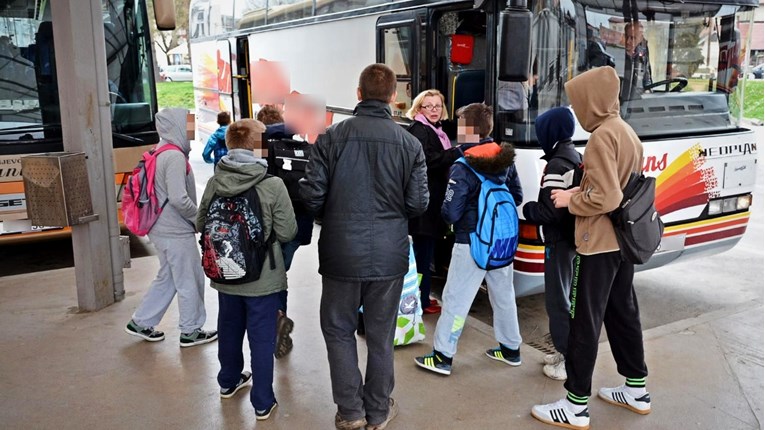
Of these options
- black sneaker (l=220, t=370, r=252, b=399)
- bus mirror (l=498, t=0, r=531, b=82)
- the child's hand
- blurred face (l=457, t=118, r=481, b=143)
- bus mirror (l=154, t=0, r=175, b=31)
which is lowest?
black sneaker (l=220, t=370, r=252, b=399)

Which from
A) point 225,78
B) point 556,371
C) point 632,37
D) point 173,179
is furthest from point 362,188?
point 225,78

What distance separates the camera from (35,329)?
5180 millimetres

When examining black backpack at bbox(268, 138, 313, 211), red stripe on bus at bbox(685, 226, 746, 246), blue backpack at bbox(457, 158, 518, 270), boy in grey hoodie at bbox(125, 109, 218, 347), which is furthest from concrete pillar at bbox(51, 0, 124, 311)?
red stripe on bus at bbox(685, 226, 746, 246)

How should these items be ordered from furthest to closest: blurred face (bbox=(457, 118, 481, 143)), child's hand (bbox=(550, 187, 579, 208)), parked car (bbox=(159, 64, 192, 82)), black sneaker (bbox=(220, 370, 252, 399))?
parked car (bbox=(159, 64, 192, 82)), blurred face (bbox=(457, 118, 481, 143)), black sneaker (bbox=(220, 370, 252, 399)), child's hand (bbox=(550, 187, 579, 208))

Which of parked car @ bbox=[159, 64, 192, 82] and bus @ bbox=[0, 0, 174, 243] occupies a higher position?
parked car @ bbox=[159, 64, 192, 82]

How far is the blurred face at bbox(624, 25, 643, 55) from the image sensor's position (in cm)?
515

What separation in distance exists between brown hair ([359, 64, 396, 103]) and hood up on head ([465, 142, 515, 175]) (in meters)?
0.86

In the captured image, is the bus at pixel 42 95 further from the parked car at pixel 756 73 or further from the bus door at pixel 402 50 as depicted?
the parked car at pixel 756 73

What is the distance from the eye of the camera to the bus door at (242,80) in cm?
1105

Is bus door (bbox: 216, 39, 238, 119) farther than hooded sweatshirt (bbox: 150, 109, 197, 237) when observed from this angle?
Yes

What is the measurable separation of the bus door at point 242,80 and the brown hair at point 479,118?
23.1ft

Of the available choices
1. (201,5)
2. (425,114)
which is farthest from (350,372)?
(201,5)

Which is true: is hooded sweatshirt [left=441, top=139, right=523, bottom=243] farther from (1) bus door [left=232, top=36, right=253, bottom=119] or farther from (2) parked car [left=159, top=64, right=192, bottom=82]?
(2) parked car [left=159, top=64, right=192, bottom=82]

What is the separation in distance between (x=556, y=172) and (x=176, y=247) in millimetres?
2459
